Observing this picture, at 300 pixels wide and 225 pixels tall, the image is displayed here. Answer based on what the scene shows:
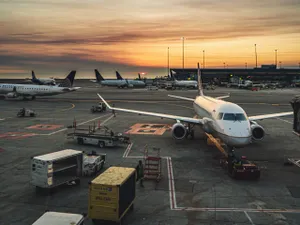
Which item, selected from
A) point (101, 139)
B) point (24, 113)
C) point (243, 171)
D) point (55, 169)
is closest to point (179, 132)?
point (101, 139)

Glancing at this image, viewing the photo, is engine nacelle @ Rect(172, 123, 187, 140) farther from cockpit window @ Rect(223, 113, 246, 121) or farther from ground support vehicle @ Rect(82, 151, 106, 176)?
ground support vehicle @ Rect(82, 151, 106, 176)

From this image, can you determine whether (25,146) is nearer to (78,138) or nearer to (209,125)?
(78,138)

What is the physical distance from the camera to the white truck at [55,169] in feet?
58.3

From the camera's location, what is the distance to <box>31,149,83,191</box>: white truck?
1778cm

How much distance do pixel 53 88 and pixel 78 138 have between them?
2125 inches

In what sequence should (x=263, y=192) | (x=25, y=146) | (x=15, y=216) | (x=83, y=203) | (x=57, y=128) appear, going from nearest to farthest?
(x=15, y=216) < (x=83, y=203) < (x=263, y=192) < (x=25, y=146) < (x=57, y=128)

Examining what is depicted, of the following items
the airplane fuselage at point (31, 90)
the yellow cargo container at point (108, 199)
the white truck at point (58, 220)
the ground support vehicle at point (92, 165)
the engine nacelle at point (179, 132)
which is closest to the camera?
the white truck at point (58, 220)

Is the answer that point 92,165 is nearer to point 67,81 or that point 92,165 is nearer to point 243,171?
point 243,171

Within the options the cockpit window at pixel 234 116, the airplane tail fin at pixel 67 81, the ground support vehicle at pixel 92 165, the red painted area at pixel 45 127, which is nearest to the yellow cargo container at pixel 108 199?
the ground support vehicle at pixel 92 165

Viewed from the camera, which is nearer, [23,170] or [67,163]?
[67,163]

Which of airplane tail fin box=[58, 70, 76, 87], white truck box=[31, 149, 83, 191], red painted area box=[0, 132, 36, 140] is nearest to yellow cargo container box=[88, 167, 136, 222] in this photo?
white truck box=[31, 149, 83, 191]

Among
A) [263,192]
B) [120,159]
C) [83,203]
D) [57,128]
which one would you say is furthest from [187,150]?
[57,128]

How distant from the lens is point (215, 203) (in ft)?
54.1

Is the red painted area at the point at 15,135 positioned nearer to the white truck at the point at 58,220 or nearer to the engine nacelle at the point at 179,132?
the engine nacelle at the point at 179,132
